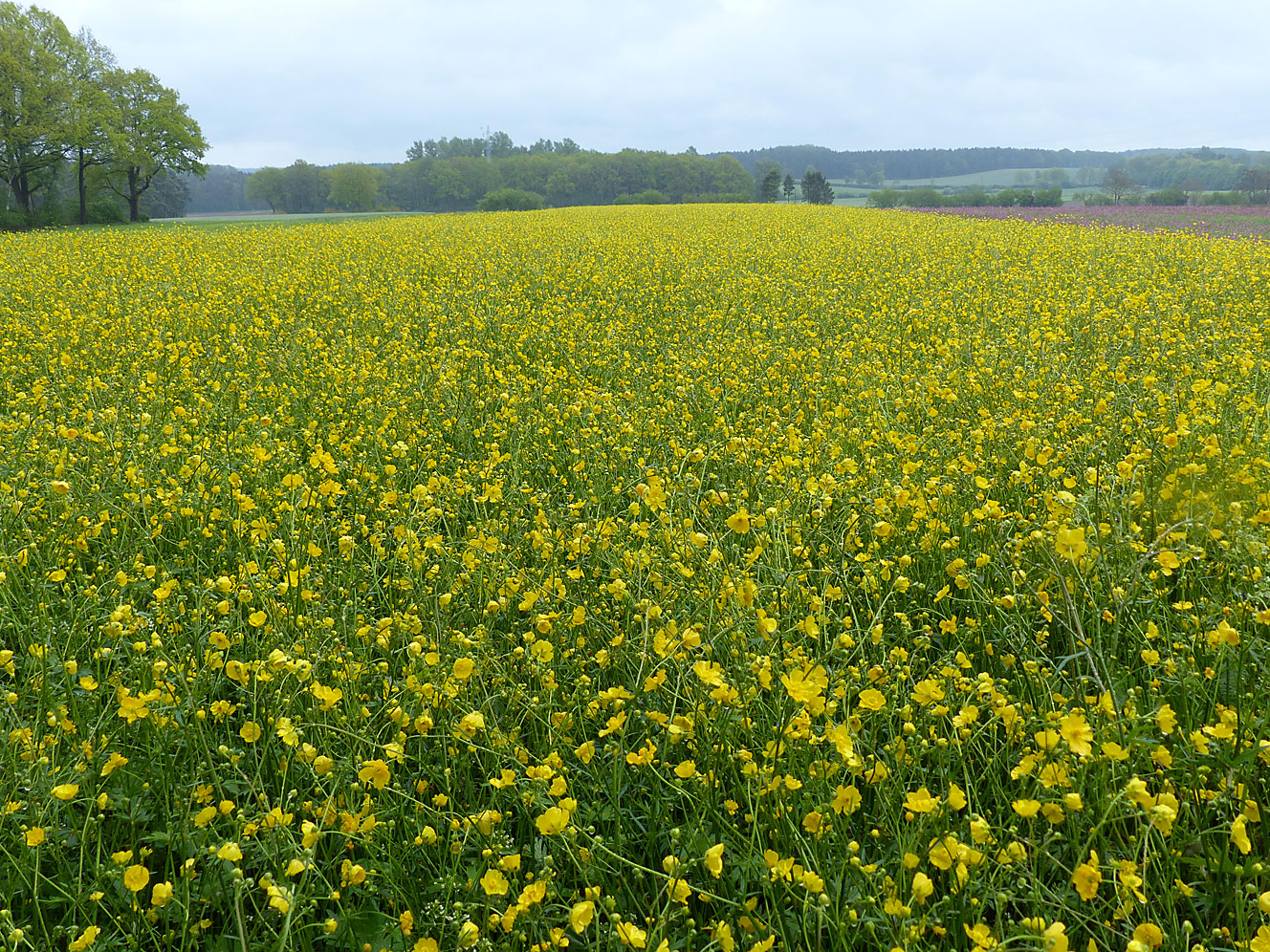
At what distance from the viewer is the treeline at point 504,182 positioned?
77.5 meters

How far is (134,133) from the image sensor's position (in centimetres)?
4256

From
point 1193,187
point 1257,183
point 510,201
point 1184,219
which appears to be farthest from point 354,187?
point 1184,219

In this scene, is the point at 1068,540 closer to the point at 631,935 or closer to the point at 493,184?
the point at 631,935

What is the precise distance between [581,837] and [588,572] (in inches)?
47.4

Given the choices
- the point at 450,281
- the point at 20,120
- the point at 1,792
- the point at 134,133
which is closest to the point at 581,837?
the point at 1,792

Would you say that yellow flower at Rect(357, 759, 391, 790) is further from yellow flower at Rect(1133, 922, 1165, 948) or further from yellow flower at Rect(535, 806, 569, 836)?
yellow flower at Rect(1133, 922, 1165, 948)

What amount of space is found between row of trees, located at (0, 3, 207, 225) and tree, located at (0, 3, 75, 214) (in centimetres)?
4

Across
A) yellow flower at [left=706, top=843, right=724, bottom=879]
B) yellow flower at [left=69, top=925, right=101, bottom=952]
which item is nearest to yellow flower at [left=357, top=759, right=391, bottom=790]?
yellow flower at [left=69, top=925, right=101, bottom=952]

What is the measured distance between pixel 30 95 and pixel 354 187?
153ft

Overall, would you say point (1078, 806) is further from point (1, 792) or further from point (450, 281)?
point (450, 281)

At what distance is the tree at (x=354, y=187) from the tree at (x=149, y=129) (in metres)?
38.6

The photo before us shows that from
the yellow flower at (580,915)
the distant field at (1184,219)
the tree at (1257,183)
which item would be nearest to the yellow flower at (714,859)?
the yellow flower at (580,915)

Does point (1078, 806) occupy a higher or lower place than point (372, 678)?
higher

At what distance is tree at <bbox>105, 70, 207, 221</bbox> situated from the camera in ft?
137
